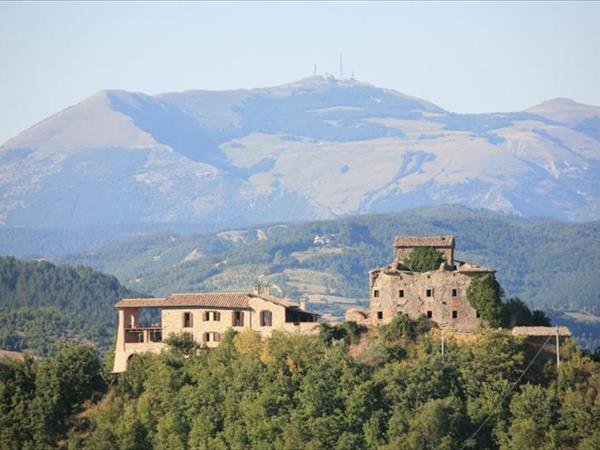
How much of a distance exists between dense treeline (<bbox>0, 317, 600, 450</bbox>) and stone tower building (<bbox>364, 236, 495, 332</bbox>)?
0.96 meters

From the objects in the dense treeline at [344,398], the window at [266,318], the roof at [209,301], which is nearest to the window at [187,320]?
the roof at [209,301]

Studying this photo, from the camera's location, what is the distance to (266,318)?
9338 centimetres

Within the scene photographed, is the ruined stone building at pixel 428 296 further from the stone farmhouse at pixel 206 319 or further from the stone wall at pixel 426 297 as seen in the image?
the stone farmhouse at pixel 206 319

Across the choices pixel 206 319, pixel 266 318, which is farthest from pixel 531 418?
pixel 206 319

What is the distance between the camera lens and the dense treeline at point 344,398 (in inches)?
3403

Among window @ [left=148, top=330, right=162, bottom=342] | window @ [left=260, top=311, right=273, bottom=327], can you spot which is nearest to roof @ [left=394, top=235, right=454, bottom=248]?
window @ [left=260, top=311, right=273, bottom=327]

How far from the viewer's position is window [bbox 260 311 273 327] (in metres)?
93.2

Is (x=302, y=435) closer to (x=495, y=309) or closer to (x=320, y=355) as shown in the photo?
(x=320, y=355)

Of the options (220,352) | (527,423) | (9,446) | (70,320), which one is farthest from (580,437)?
(70,320)

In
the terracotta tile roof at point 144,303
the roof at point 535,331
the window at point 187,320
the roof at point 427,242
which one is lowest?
the roof at point 535,331

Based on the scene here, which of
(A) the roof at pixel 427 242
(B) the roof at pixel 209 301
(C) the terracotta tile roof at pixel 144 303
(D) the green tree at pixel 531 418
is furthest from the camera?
(A) the roof at pixel 427 242

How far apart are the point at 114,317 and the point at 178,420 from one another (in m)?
103

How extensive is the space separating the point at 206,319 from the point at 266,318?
127 inches

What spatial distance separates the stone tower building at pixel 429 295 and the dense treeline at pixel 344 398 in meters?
0.96
